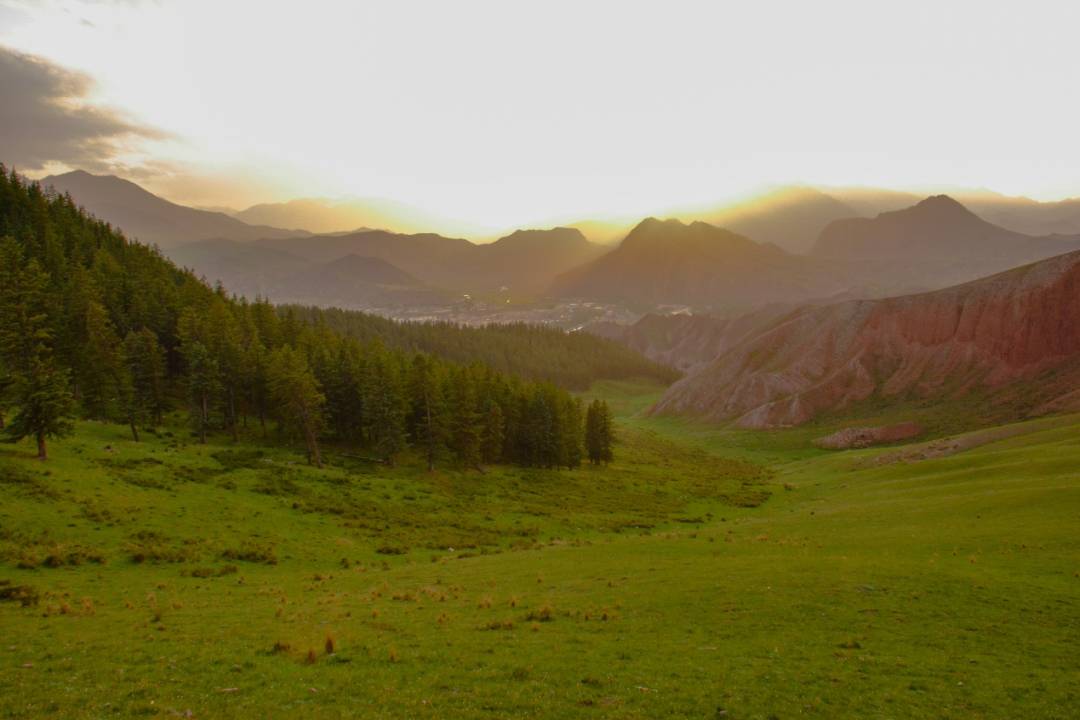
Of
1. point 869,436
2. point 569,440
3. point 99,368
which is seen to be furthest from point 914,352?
point 99,368

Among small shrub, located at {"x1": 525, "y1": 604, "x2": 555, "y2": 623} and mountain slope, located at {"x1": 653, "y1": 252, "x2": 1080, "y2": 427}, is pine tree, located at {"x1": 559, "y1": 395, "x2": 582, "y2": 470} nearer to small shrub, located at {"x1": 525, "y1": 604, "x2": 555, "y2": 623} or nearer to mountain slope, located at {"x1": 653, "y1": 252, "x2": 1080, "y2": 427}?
mountain slope, located at {"x1": 653, "y1": 252, "x2": 1080, "y2": 427}

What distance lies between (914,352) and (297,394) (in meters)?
128

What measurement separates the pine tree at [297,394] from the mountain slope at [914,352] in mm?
101310

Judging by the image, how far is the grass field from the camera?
15852 millimetres

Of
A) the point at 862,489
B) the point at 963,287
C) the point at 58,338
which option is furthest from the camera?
the point at 963,287

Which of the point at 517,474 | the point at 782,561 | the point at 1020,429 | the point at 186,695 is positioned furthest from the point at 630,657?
the point at 1020,429

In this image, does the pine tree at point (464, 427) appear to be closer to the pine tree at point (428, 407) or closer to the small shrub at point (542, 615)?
the pine tree at point (428, 407)

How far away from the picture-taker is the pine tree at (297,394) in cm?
6825

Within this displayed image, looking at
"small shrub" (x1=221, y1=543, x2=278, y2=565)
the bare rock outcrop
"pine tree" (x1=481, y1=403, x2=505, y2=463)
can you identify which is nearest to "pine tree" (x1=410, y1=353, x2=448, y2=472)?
"pine tree" (x1=481, y1=403, x2=505, y2=463)

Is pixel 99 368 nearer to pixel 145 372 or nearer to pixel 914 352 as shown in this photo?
pixel 145 372

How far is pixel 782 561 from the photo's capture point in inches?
1241

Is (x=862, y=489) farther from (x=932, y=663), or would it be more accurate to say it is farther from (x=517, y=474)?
(x=932, y=663)

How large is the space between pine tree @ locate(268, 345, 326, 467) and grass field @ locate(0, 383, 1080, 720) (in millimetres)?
9522

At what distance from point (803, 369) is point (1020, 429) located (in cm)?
7484
